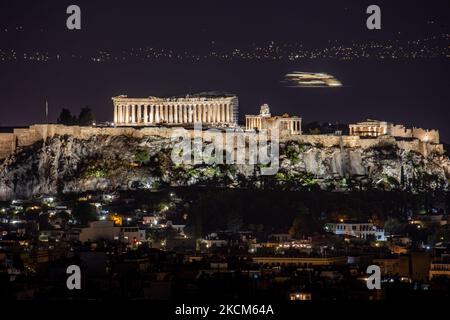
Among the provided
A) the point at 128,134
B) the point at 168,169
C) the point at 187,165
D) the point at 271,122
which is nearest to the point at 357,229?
the point at 168,169

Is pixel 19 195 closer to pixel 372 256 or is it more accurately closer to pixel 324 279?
pixel 372 256

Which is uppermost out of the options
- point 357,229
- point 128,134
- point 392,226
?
point 128,134

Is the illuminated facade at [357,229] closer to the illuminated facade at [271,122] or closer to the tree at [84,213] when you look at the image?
the tree at [84,213]

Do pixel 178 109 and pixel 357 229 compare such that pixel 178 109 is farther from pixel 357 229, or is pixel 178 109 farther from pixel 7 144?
pixel 357 229

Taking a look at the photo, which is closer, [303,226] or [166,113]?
[303,226]
